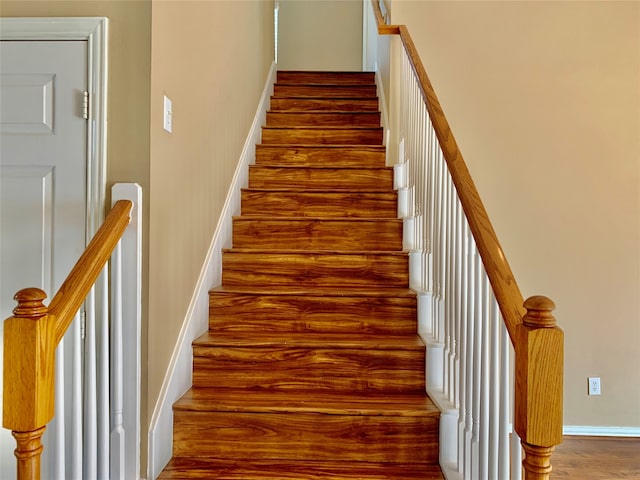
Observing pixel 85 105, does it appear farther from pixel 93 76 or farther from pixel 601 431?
pixel 601 431

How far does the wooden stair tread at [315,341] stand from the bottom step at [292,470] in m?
0.42

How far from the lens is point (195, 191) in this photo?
197 centimetres

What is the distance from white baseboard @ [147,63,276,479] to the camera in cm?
152

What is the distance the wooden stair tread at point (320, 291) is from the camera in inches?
80.3

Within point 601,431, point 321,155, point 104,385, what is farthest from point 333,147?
point 601,431

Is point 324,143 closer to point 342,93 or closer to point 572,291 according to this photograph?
point 342,93

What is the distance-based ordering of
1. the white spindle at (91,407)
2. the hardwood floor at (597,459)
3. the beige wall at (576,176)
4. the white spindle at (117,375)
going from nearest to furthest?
the white spindle at (91,407)
the white spindle at (117,375)
the hardwood floor at (597,459)
the beige wall at (576,176)

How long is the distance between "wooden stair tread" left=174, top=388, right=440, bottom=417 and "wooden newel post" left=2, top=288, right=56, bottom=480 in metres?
0.71

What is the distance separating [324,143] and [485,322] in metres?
2.38

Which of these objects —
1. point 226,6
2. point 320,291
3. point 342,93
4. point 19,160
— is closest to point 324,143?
point 342,93

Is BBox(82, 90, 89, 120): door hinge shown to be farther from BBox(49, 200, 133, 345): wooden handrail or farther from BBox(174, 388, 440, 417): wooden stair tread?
BBox(174, 388, 440, 417): wooden stair tread

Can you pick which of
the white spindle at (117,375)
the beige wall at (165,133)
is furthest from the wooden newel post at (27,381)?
the beige wall at (165,133)

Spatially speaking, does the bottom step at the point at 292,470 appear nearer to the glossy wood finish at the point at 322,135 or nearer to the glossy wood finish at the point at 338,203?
the glossy wood finish at the point at 338,203

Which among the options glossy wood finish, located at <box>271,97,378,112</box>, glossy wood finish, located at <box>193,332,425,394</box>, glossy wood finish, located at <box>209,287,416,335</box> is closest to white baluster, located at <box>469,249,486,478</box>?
glossy wood finish, located at <box>193,332,425,394</box>
